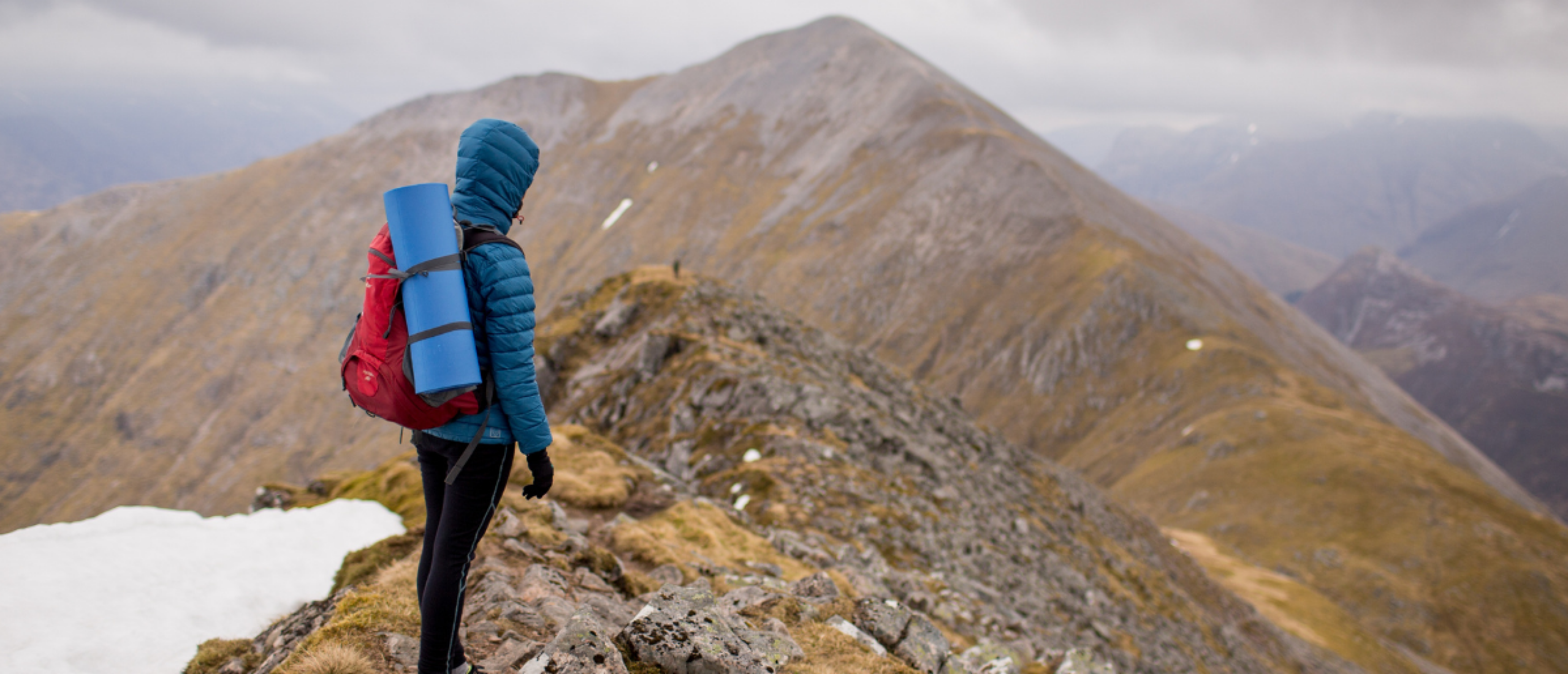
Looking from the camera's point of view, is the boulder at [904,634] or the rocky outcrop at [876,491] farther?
the rocky outcrop at [876,491]

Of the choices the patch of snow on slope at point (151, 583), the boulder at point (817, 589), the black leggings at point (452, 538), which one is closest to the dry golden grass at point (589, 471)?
the patch of snow on slope at point (151, 583)

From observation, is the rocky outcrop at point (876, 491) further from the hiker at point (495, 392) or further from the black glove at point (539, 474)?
the hiker at point (495, 392)

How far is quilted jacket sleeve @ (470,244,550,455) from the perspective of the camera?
17.2 ft

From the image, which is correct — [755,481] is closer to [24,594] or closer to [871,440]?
[871,440]

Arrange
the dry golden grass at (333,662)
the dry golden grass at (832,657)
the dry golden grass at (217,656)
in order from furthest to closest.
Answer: the dry golden grass at (832,657), the dry golden grass at (217,656), the dry golden grass at (333,662)

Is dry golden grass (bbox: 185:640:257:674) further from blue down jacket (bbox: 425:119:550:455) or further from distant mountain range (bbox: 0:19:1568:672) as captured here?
distant mountain range (bbox: 0:19:1568:672)

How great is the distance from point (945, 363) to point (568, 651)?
11407 centimetres

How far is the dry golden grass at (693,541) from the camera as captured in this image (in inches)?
477

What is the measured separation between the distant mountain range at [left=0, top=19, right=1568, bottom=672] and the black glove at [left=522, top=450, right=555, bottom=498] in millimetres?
19168

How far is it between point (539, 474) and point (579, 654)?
5.52 feet

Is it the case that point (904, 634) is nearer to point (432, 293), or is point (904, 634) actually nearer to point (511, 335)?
point (511, 335)

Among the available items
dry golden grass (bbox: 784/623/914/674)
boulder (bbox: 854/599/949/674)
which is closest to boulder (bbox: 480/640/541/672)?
dry golden grass (bbox: 784/623/914/674)

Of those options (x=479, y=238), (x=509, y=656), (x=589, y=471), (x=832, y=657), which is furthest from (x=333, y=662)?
(x=589, y=471)

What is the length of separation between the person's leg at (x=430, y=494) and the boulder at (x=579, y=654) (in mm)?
1190
